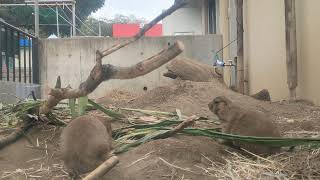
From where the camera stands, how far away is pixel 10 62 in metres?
11.5

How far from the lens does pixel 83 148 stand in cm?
464

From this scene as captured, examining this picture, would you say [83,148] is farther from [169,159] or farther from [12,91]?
[12,91]

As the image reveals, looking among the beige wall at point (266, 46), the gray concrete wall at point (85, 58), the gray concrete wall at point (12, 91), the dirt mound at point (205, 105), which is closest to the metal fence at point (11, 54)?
the gray concrete wall at point (12, 91)

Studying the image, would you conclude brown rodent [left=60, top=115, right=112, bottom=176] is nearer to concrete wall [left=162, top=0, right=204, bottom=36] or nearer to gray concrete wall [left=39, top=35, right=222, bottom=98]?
gray concrete wall [left=39, top=35, right=222, bottom=98]

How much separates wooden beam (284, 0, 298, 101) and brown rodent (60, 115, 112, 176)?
18.5 ft

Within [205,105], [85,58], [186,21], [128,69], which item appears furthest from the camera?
[186,21]

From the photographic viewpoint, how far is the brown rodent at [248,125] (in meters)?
5.11

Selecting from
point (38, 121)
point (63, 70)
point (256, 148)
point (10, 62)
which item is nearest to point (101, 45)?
point (63, 70)

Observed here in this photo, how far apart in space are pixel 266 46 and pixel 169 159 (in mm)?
7626

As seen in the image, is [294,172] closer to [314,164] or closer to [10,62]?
[314,164]

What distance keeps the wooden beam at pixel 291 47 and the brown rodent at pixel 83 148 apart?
565cm

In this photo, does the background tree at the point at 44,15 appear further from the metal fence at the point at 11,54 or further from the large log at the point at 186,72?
the large log at the point at 186,72

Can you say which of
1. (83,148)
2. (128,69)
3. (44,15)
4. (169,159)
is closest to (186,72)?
(169,159)

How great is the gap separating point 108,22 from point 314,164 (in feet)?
199
